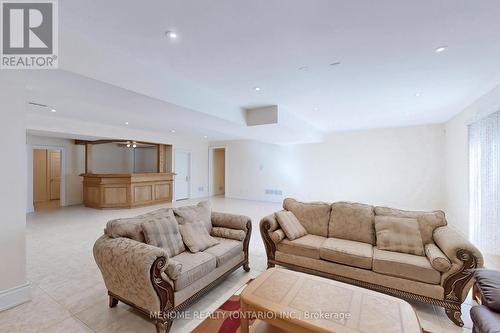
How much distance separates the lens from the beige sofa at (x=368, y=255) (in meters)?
1.95

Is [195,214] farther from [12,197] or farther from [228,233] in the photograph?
[12,197]

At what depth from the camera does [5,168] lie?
2.11m

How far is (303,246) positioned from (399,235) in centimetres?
108

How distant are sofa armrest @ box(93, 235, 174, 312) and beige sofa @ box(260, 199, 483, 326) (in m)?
1.42

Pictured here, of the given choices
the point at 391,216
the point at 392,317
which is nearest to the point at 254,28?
the point at 392,317

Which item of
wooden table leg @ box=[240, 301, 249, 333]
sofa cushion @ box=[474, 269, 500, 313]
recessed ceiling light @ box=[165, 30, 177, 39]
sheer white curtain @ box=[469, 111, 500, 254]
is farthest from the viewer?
sheer white curtain @ box=[469, 111, 500, 254]

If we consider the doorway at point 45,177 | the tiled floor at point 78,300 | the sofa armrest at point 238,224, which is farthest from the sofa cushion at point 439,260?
the doorway at point 45,177

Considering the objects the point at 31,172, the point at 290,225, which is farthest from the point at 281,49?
the point at 31,172

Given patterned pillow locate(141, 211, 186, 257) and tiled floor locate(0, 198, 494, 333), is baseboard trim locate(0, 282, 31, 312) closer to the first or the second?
tiled floor locate(0, 198, 494, 333)

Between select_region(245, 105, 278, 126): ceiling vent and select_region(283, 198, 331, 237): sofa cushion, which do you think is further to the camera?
select_region(245, 105, 278, 126): ceiling vent

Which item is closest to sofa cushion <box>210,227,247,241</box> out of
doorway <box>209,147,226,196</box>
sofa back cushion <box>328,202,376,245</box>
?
sofa back cushion <box>328,202,376,245</box>

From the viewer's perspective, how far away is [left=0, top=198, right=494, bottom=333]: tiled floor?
6.24 feet

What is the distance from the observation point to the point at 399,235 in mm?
2484

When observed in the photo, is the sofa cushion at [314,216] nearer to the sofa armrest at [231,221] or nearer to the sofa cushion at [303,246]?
the sofa cushion at [303,246]
